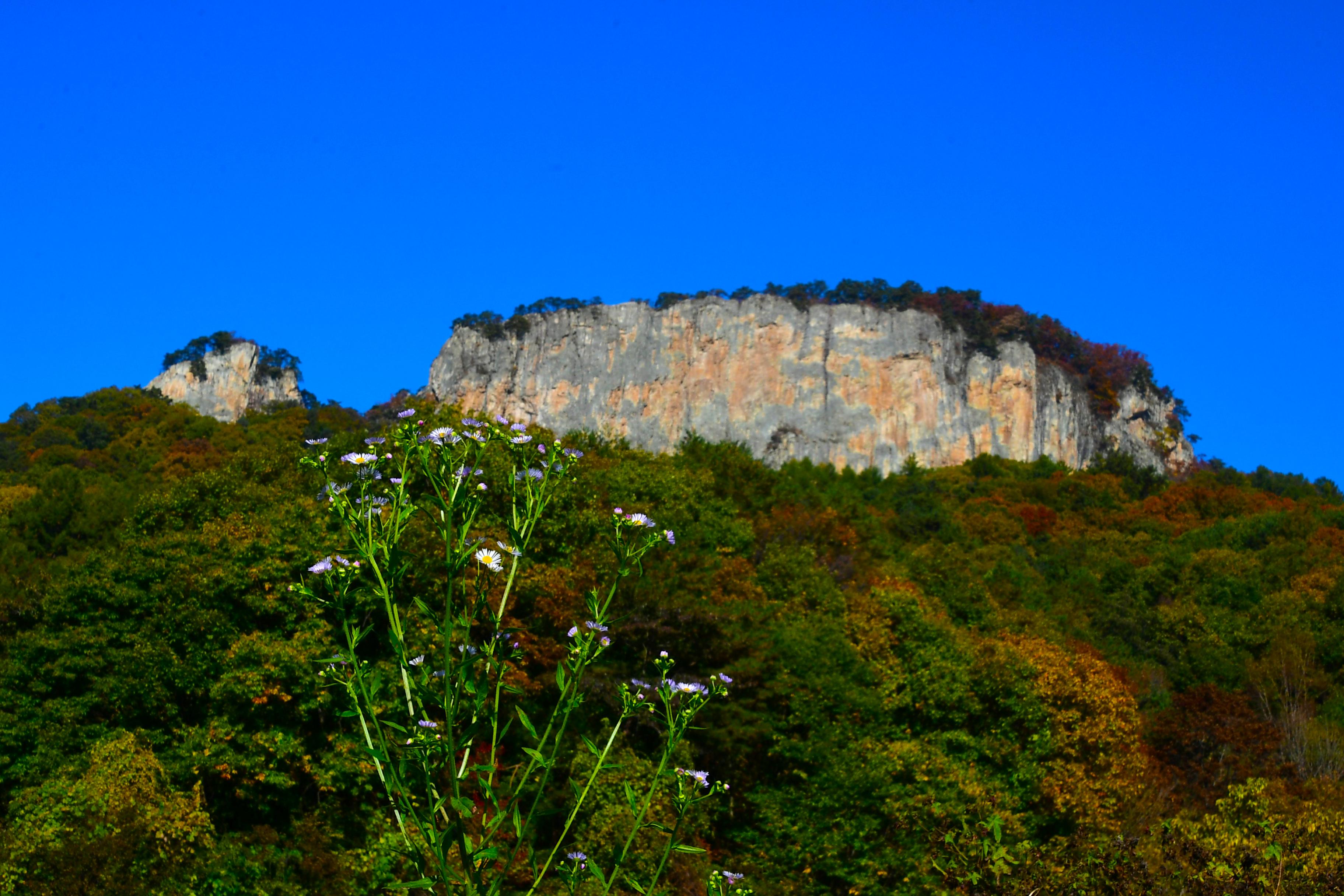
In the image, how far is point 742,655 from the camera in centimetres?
2527

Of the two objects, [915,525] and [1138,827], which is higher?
[915,525]

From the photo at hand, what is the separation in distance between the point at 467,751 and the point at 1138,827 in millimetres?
24034

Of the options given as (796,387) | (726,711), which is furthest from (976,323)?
(726,711)

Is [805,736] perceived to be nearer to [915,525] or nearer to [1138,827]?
[1138,827]

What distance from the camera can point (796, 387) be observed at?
10875cm

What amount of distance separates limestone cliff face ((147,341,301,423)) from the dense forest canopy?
16.6 meters

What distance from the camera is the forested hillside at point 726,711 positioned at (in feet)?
60.7

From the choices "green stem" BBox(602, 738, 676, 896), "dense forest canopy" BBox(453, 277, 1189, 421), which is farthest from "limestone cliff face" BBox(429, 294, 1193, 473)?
"green stem" BBox(602, 738, 676, 896)

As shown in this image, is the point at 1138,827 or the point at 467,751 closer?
the point at 467,751

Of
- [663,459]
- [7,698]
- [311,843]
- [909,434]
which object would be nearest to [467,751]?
[311,843]

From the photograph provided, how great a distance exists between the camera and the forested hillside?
60.7 feet

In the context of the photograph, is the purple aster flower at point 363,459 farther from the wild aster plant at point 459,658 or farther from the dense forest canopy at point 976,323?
the dense forest canopy at point 976,323

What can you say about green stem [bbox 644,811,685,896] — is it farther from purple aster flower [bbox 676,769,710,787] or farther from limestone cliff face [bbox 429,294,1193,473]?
limestone cliff face [bbox 429,294,1193,473]

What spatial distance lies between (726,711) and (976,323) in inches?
3676
